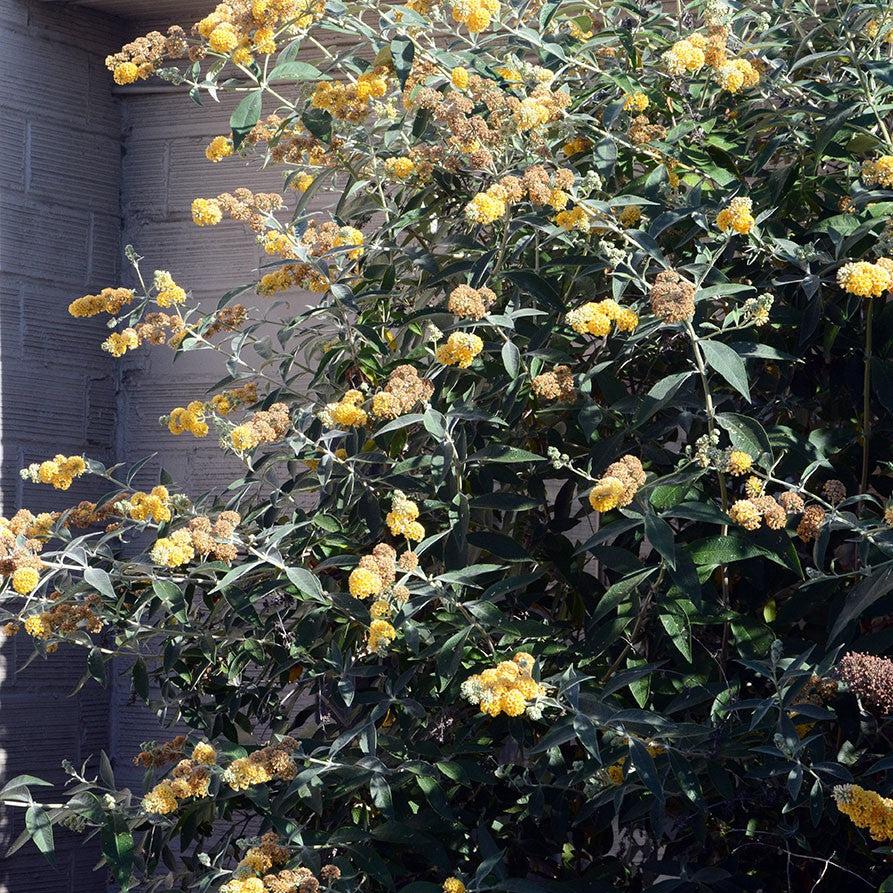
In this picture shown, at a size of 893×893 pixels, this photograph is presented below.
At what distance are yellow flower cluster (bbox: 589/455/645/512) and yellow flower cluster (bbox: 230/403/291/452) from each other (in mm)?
499

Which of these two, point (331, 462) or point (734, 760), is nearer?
point (734, 760)

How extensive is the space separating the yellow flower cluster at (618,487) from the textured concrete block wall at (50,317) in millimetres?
1800

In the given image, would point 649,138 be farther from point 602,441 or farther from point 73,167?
point 73,167

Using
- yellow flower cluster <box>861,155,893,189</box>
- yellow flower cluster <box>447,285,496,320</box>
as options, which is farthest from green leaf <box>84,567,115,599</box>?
yellow flower cluster <box>861,155,893,189</box>

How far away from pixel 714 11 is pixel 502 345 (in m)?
0.57

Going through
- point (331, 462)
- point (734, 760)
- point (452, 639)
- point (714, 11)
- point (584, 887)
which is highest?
point (714, 11)

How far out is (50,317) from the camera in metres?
2.87

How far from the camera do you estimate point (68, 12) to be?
293cm

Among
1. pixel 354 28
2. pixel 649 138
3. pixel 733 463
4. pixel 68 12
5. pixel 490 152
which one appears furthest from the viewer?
pixel 68 12

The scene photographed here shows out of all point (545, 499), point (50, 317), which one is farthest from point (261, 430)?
point (50, 317)

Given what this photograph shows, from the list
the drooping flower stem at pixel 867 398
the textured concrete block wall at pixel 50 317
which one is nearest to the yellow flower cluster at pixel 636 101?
the drooping flower stem at pixel 867 398

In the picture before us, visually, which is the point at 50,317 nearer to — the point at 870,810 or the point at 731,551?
the point at 731,551

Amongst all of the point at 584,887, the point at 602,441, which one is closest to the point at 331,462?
the point at 602,441

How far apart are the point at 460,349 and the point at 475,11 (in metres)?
0.53
